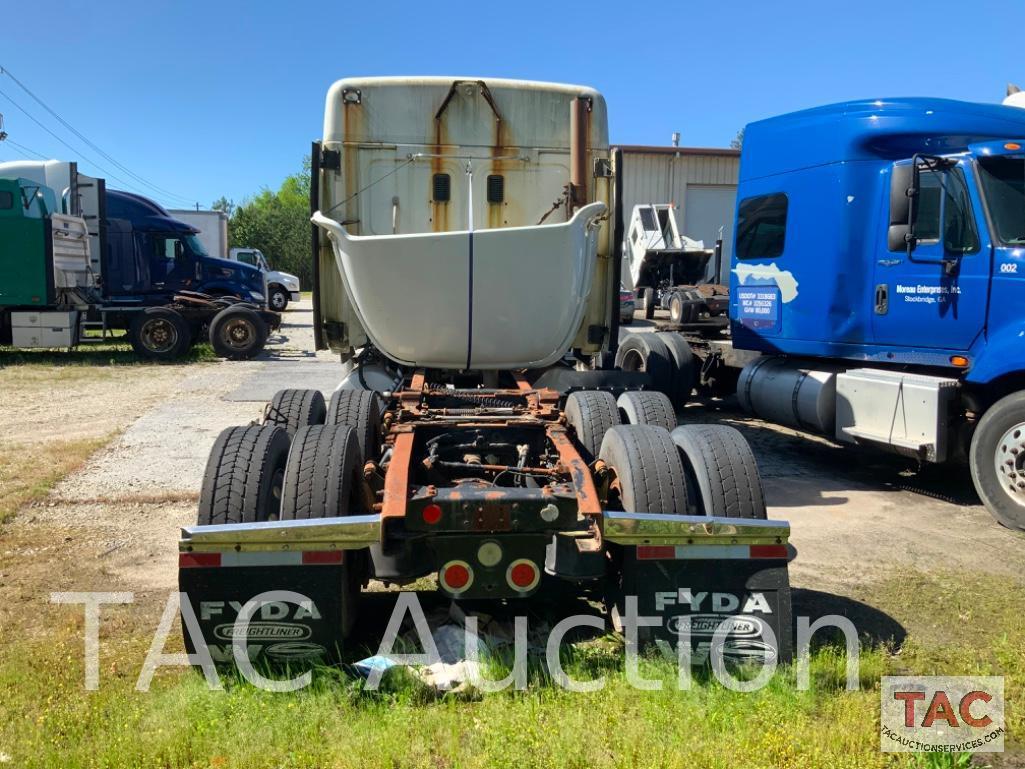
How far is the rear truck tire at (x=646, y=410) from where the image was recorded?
527 cm

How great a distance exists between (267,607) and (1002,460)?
17.4ft

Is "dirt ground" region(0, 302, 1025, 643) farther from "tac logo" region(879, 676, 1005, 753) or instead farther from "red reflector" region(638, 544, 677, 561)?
"red reflector" region(638, 544, 677, 561)

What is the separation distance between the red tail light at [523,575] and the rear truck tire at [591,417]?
1.53 m

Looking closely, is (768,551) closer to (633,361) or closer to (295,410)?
(295,410)

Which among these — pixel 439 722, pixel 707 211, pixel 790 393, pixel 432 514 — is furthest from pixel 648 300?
pixel 439 722

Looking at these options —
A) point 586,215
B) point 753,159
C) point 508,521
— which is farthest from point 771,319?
point 508,521

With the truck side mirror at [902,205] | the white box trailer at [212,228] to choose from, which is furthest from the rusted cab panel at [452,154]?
the white box trailer at [212,228]

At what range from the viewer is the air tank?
768 centimetres

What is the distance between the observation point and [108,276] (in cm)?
1752

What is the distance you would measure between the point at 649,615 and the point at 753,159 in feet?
21.0

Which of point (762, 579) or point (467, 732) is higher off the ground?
point (762, 579)

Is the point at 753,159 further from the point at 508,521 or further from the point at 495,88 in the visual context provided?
the point at 508,521

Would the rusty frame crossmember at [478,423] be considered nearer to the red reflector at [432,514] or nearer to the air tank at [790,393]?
the red reflector at [432,514]

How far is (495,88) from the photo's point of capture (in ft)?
21.2
